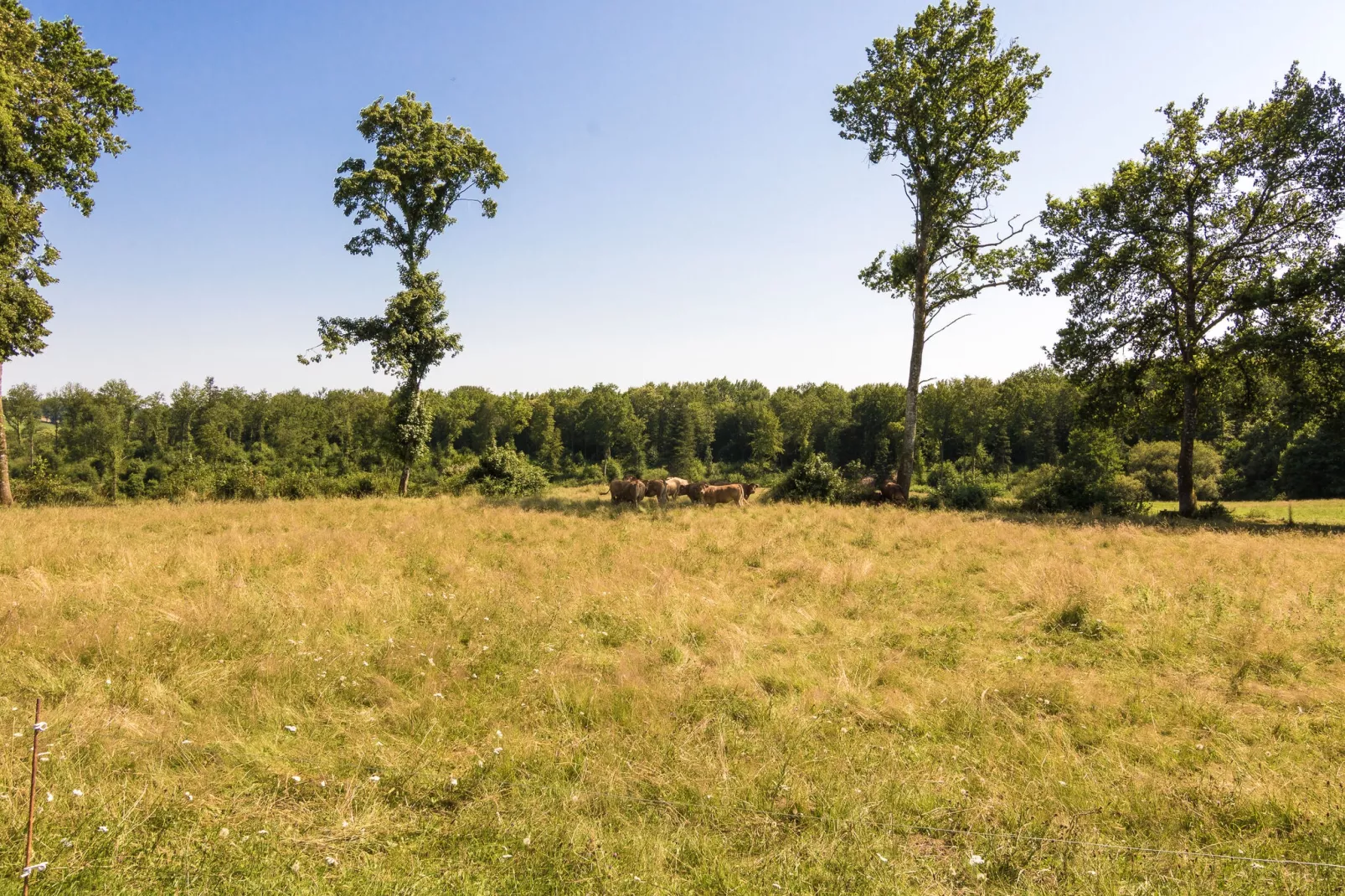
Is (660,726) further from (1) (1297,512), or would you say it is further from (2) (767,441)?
(2) (767,441)

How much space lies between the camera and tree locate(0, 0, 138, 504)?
18.5 m

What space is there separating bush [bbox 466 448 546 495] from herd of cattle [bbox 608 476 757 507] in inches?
371

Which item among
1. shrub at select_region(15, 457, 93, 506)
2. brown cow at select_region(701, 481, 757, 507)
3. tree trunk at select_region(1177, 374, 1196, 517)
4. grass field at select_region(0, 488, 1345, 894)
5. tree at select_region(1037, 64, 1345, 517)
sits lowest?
grass field at select_region(0, 488, 1345, 894)

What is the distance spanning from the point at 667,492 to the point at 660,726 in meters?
17.8

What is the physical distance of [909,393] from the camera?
22.7 meters

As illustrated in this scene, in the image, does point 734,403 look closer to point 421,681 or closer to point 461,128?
point 461,128

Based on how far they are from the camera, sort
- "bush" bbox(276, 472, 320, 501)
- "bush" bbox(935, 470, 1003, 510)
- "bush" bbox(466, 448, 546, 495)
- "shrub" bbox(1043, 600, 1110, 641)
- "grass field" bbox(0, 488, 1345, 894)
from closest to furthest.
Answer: "grass field" bbox(0, 488, 1345, 894), "shrub" bbox(1043, 600, 1110, 641), "bush" bbox(935, 470, 1003, 510), "bush" bbox(276, 472, 320, 501), "bush" bbox(466, 448, 546, 495)

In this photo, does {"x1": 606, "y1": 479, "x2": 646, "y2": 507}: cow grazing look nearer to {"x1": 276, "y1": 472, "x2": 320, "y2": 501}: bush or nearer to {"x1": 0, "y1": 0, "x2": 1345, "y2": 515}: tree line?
{"x1": 0, "y1": 0, "x2": 1345, "y2": 515}: tree line

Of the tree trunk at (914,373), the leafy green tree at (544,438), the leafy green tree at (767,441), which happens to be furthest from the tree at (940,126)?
the leafy green tree at (544,438)

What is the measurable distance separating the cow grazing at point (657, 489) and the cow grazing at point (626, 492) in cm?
95

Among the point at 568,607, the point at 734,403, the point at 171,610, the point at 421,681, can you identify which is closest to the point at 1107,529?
the point at 568,607

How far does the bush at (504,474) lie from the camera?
29.7 metres

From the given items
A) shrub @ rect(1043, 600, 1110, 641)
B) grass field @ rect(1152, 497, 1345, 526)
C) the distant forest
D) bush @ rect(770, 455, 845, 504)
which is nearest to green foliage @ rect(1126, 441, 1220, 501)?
the distant forest

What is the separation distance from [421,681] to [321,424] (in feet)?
360
